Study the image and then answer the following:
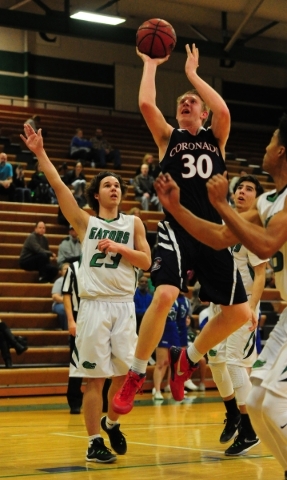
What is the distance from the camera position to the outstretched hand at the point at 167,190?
14.4ft

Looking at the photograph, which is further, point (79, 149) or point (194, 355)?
point (79, 149)

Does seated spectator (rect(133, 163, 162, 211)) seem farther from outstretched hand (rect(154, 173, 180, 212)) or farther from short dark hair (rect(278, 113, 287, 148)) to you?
outstretched hand (rect(154, 173, 180, 212))

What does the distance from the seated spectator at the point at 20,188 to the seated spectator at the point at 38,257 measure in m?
2.59

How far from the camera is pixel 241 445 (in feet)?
22.5

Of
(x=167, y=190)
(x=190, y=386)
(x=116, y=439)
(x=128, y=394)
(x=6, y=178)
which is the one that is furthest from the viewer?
(x=6, y=178)

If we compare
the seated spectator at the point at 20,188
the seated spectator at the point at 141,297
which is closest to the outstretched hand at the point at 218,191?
the seated spectator at the point at 141,297

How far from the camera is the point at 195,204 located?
5875mm

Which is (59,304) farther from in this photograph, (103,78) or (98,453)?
(103,78)

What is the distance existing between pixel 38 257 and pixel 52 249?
1.32 m

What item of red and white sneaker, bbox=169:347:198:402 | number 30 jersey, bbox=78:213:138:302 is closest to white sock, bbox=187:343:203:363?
red and white sneaker, bbox=169:347:198:402

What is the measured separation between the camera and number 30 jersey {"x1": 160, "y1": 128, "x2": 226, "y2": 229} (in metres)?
5.89

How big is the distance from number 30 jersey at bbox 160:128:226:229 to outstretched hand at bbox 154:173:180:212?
1417mm

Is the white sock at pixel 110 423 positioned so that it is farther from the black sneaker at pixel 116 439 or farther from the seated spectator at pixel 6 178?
the seated spectator at pixel 6 178

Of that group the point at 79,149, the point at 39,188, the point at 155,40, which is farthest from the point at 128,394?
the point at 79,149
